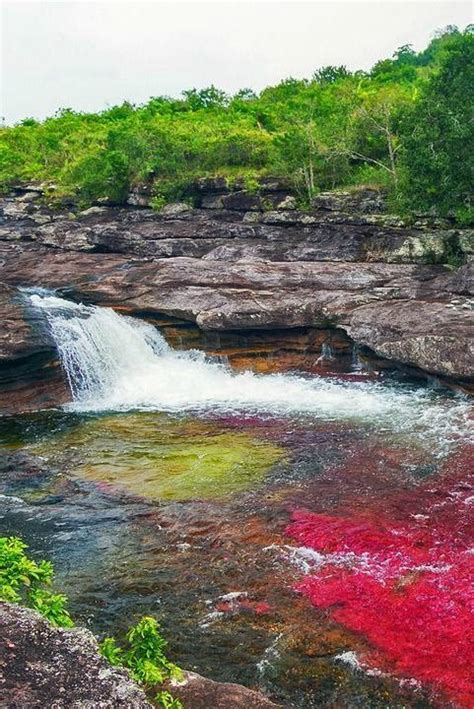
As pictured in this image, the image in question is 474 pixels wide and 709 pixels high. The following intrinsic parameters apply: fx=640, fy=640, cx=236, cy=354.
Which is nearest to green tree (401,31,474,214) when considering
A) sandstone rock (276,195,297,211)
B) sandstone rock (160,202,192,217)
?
sandstone rock (276,195,297,211)

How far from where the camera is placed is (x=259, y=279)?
23156 millimetres

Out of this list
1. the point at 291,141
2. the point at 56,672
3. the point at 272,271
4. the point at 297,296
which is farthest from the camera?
the point at 291,141

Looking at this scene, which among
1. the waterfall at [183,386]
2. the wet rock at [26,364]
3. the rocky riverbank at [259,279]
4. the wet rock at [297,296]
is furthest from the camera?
the rocky riverbank at [259,279]

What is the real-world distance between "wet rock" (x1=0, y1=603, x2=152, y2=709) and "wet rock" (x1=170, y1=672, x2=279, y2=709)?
1.31 metres

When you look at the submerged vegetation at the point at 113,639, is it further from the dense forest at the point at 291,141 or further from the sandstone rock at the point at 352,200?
the sandstone rock at the point at 352,200

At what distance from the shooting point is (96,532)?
38.8ft

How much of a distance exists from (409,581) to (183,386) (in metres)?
12.4

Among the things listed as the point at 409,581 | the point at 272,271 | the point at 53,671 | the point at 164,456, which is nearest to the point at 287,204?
the point at 272,271

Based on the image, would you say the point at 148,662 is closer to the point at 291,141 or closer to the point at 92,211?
the point at 291,141

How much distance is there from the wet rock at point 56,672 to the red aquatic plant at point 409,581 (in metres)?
4.54

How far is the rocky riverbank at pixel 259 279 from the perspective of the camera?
19.4m

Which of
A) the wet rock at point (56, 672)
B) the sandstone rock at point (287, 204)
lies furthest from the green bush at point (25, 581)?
the sandstone rock at point (287, 204)

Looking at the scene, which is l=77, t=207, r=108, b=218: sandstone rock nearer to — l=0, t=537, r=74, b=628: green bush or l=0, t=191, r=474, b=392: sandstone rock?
l=0, t=191, r=474, b=392: sandstone rock

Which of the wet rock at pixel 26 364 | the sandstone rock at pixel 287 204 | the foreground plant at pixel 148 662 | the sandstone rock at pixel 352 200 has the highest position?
the sandstone rock at pixel 287 204
